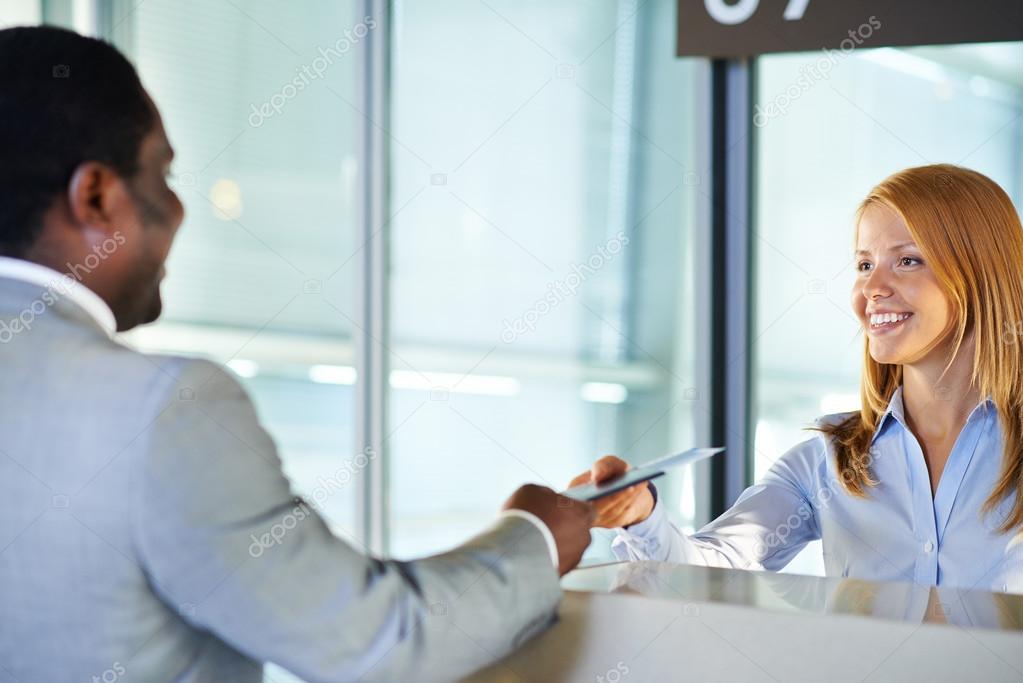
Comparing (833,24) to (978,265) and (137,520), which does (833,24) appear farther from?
(137,520)

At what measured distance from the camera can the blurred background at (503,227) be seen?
368cm

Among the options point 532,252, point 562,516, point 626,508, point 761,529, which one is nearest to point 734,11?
point 532,252

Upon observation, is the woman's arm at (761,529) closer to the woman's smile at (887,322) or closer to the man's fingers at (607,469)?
the woman's smile at (887,322)

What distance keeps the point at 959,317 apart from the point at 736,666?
48.7 inches

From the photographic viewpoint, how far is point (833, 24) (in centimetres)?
348

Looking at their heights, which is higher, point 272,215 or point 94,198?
point 272,215

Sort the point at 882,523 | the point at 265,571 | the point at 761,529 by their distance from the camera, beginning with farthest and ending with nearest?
1. the point at 761,529
2. the point at 882,523
3. the point at 265,571

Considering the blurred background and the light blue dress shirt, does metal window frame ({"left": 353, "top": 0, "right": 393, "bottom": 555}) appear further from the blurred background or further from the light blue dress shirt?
the light blue dress shirt

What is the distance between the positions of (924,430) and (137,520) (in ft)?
5.36

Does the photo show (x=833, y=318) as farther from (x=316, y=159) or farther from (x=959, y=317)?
(x=316, y=159)

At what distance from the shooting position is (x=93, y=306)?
1.02m

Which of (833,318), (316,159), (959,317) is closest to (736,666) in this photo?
(959,317)

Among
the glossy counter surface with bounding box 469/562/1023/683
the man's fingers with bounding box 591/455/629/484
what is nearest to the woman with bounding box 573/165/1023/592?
the man's fingers with bounding box 591/455/629/484

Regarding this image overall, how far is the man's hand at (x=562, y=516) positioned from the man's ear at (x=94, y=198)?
488mm
